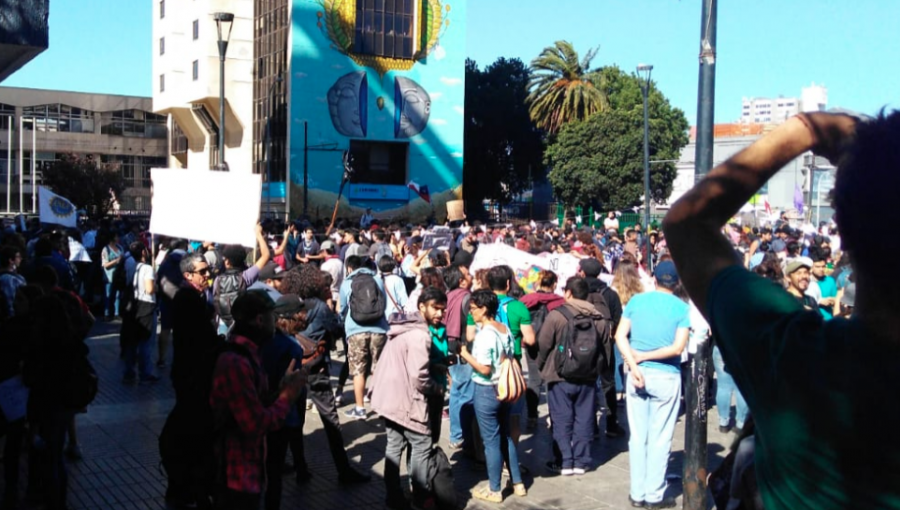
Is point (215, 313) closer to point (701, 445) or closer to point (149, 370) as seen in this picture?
point (149, 370)

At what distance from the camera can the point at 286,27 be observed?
160ft

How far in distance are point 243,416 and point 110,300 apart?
14.8 metres

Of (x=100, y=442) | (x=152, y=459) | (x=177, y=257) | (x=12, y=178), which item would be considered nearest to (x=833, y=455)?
(x=152, y=459)

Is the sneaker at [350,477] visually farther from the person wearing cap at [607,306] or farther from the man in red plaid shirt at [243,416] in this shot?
the person wearing cap at [607,306]

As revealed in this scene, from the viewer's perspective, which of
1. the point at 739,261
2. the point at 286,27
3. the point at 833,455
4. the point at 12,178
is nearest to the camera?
the point at 833,455

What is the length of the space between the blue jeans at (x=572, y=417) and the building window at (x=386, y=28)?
43.8 m

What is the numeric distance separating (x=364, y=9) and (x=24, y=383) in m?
45.5

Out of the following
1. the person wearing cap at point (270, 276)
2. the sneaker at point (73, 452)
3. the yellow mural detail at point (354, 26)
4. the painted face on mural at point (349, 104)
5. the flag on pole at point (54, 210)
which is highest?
the yellow mural detail at point (354, 26)

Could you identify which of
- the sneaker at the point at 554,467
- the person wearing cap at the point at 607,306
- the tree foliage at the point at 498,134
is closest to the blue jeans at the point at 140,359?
the person wearing cap at the point at 607,306

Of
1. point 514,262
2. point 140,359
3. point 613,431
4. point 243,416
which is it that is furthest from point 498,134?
point 243,416

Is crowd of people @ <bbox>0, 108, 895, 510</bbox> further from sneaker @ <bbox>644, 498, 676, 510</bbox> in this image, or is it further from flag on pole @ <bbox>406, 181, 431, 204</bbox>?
flag on pole @ <bbox>406, 181, 431, 204</bbox>

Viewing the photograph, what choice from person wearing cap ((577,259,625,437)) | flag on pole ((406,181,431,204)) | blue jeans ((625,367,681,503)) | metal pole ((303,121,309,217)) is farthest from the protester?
metal pole ((303,121,309,217))

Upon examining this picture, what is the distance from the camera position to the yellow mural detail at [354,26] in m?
48.6

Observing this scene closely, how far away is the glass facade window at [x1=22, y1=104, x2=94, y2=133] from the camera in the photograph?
75.5 m
